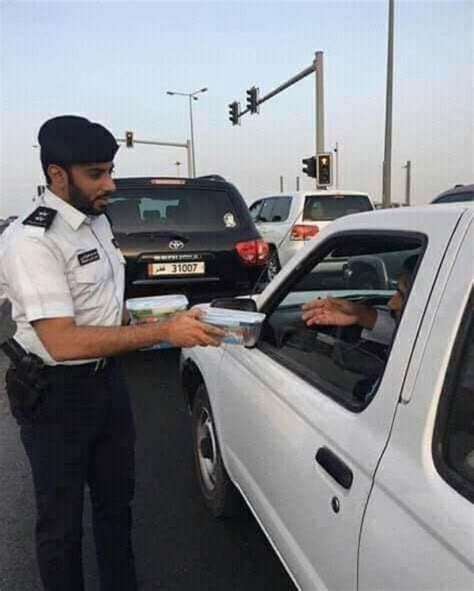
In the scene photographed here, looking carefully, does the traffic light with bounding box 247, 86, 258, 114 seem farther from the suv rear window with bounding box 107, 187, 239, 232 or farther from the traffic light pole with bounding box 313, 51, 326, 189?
the suv rear window with bounding box 107, 187, 239, 232

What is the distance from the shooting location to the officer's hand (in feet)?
5.71

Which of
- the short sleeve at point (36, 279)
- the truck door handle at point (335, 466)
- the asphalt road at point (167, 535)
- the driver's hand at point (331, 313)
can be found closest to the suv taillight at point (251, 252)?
the asphalt road at point (167, 535)

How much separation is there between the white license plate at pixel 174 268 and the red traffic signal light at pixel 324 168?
11802mm

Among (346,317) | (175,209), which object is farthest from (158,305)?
(175,209)

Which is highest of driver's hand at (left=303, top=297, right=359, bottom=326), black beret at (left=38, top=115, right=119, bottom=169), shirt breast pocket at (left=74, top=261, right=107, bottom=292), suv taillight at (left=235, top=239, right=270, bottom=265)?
black beret at (left=38, top=115, right=119, bottom=169)

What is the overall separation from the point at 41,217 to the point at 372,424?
3.75ft

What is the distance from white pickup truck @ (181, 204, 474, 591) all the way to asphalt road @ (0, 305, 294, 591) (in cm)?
49

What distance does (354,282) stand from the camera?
327 centimetres

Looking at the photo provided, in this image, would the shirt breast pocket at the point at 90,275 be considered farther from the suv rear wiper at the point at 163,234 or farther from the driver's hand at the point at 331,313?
the suv rear wiper at the point at 163,234

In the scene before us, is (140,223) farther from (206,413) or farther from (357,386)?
(357,386)

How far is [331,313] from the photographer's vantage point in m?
2.52

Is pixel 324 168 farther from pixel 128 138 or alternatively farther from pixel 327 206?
pixel 128 138

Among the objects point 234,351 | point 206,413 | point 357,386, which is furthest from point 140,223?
point 357,386

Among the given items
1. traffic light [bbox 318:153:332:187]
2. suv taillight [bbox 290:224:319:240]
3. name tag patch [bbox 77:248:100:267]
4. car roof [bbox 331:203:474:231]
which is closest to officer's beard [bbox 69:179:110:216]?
name tag patch [bbox 77:248:100:267]
